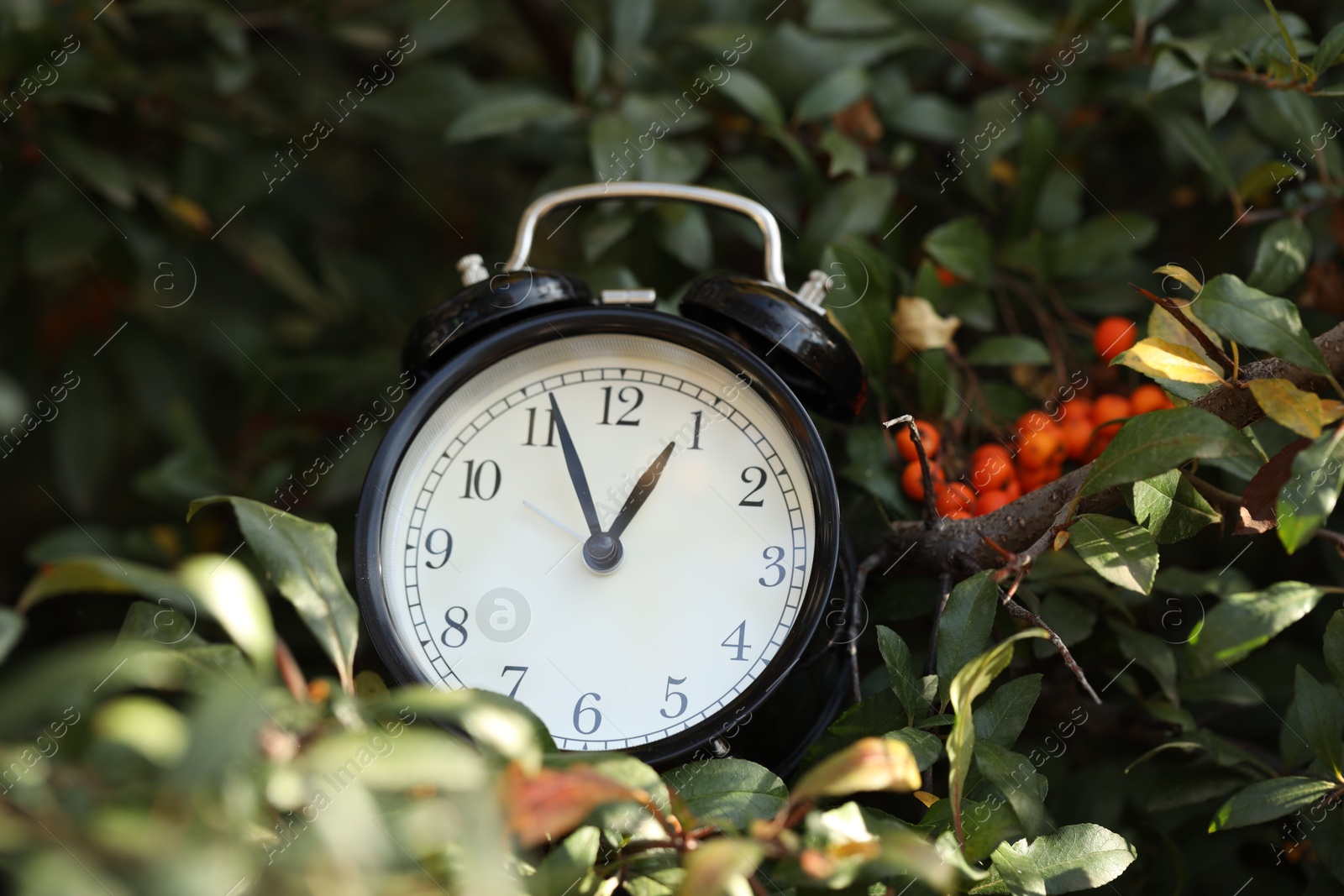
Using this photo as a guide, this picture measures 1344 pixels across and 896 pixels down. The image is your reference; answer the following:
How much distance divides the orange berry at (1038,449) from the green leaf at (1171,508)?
0.17 metres

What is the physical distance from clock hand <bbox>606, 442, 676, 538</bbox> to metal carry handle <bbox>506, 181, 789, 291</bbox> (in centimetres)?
19

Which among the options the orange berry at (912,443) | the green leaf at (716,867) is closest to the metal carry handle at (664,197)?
the orange berry at (912,443)

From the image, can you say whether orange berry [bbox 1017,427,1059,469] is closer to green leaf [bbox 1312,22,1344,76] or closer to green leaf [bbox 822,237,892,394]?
green leaf [bbox 822,237,892,394]

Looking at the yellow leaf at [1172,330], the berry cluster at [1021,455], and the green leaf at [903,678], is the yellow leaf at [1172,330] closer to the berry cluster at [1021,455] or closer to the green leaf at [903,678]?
the berry cluster at [1021,455]

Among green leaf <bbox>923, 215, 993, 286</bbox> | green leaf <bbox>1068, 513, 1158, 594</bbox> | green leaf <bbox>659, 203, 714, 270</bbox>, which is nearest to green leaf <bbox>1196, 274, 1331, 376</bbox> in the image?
green leaf <bbox>1068, 513, 1158, 594</bbox>

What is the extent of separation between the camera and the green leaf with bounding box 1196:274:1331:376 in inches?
22.5

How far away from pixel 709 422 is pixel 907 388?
26 cm

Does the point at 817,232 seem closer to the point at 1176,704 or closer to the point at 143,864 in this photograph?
the point at 1176,704

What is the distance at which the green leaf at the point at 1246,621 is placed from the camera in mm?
505

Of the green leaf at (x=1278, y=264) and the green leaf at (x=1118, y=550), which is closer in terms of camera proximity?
the green leaf at (x=1118, y=550)

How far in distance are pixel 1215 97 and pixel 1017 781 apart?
25.8 inches

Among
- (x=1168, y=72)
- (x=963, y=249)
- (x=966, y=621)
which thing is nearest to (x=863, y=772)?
(x=966, y=621)

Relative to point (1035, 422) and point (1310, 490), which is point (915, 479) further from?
point (1310, 490)

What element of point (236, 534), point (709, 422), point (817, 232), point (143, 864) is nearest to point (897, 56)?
point (817, 232)
